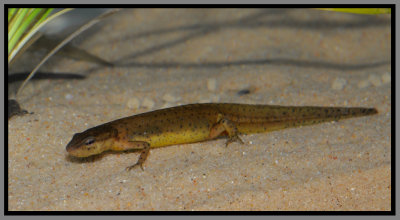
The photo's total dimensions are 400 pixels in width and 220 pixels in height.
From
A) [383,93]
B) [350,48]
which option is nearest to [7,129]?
[383,93]

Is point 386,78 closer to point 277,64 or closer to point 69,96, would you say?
point 277,64

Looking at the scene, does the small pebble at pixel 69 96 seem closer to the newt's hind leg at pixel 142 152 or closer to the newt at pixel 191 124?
the newt at pixel 191 124

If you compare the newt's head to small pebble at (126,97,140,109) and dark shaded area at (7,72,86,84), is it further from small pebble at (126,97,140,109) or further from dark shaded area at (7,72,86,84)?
dark shaded area at (7,72,86,84)

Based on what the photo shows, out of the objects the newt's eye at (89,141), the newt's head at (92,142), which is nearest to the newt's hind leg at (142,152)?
the newt's head at (92,142)

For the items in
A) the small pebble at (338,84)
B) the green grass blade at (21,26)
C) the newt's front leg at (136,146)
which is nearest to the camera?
the newt's front leg at (136,146)

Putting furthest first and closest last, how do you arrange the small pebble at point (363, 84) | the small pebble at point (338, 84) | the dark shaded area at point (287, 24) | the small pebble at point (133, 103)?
the dark shaded area at point (287, 24)
the small pebble at point (363, 84)
the small pebble at point (338, 84)
the small pebble at point (133, 103)

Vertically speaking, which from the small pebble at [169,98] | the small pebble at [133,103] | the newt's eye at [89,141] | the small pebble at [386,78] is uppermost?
the small pebble at [386,78]

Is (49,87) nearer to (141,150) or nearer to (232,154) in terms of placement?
(141,150)

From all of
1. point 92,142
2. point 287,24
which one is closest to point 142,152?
point 92,142
